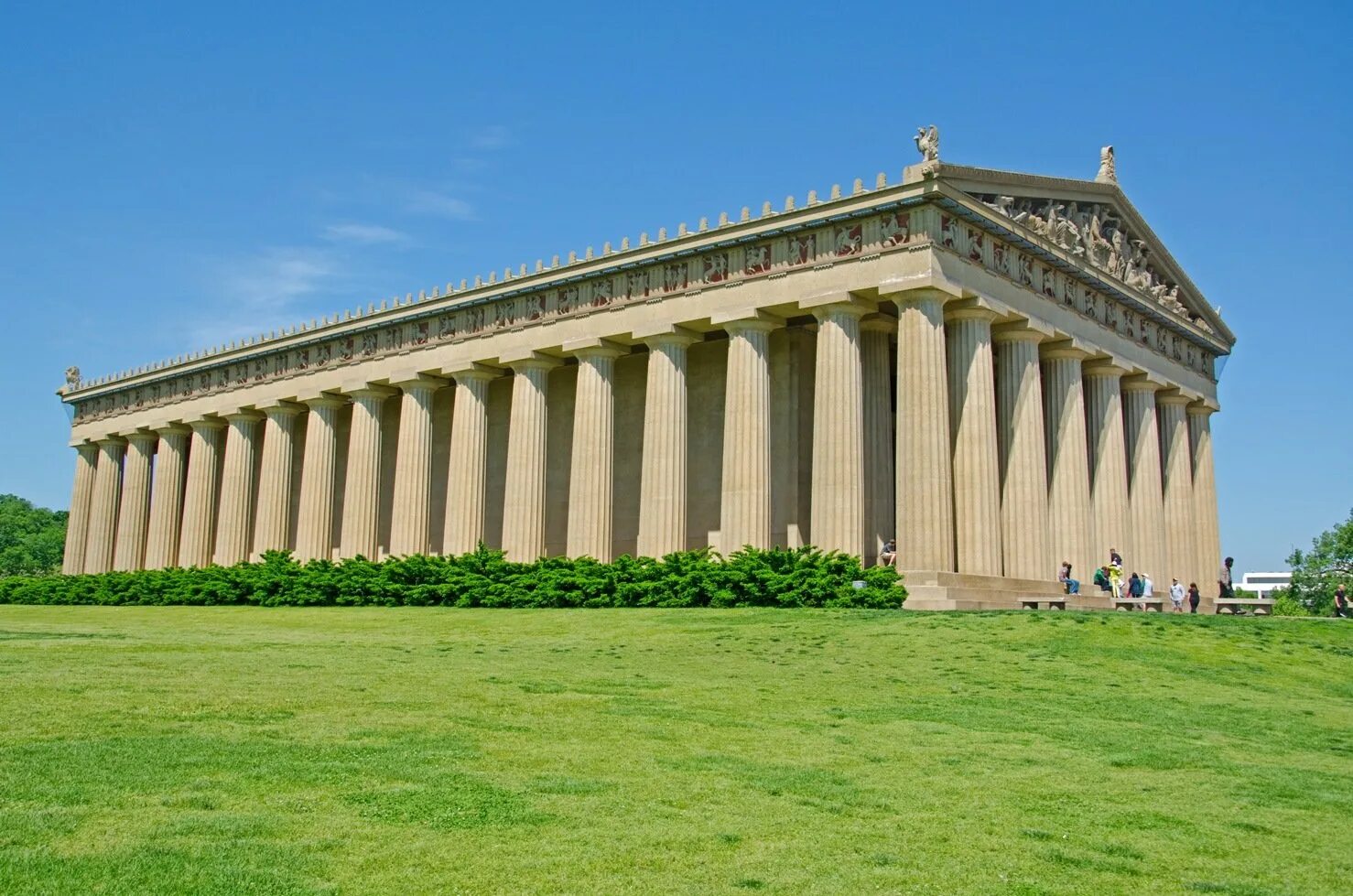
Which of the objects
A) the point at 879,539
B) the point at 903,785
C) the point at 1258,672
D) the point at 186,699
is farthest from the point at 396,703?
the point at 879,539

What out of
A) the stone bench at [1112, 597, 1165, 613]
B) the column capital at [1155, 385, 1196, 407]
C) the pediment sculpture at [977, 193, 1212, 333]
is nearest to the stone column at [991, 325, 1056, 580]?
the stone bench at [1112, 597, 1165, 613]

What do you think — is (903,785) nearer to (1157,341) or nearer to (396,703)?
(396,703)

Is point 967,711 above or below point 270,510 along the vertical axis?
below

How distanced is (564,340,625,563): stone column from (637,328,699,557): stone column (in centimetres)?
270

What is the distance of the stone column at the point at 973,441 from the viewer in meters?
43.9

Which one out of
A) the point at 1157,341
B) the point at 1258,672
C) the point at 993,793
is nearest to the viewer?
the point at 993,793

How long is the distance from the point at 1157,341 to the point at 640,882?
175 ft

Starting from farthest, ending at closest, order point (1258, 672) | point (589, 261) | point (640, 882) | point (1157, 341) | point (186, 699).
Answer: point (1157, 341) < point (589, 261) < point (1258, 672) < point (186, 699) < point (640, 882)

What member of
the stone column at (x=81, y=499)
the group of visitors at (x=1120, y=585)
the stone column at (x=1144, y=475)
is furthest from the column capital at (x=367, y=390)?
the stone column at (x=1144, y=475)

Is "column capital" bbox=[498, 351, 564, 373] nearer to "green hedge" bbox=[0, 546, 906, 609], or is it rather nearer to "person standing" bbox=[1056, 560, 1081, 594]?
"green hedge" bbox=[0, 546, 906, 609]

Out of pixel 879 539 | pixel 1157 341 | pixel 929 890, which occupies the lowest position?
pixel 929 890

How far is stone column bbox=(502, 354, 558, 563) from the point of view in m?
54.6

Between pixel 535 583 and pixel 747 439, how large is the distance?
30.4ft

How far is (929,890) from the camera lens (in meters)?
10.6
